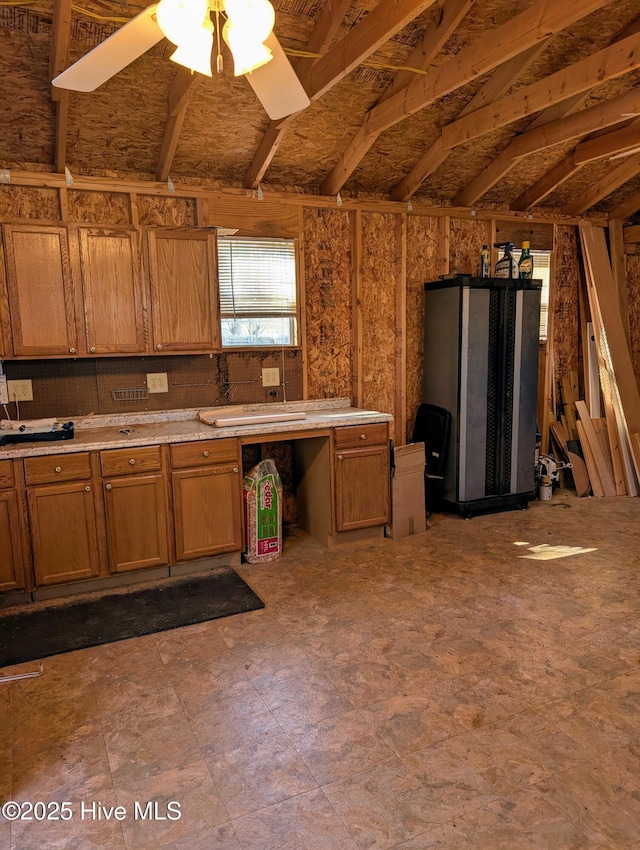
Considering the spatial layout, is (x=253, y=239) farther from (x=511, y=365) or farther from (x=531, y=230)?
(x=531, y=230)

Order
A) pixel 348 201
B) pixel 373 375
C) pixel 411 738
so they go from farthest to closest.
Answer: pixel 373 375 < pixel 348 201 < pixel 411 738

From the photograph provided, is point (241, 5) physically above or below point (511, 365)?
above

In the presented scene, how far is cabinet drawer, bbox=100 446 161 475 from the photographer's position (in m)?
3.47

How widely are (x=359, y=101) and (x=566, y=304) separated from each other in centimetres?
299

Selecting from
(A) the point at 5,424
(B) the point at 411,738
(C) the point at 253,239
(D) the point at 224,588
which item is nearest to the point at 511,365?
(C) the point at 253,239

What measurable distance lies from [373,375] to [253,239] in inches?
58.6

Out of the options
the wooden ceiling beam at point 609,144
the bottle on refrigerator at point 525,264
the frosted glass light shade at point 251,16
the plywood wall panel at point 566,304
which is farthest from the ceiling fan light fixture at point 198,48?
the plywood wall panel at point 566,304

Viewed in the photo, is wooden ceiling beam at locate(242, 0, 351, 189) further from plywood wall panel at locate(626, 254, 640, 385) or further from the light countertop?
plywood wall panel at locate(626, 254, 640, 385)

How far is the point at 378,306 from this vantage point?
16.2ft

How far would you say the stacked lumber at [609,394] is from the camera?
5484 mm

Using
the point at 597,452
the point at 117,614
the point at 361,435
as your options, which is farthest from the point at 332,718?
the point at 597,452

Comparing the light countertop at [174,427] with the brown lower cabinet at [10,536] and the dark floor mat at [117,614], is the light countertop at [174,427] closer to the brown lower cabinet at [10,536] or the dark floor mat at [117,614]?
the brown lower cabinet at [10,536]

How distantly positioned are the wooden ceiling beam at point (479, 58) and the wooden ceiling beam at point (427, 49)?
20 millimetres

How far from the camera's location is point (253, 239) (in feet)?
14.1
